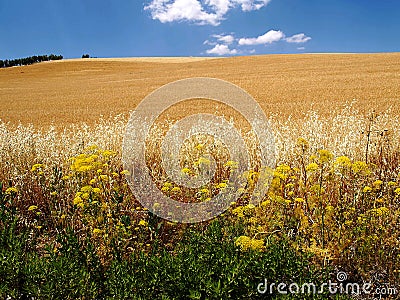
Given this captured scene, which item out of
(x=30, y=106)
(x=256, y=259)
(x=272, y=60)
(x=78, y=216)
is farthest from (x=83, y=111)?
(x=272, y=60)

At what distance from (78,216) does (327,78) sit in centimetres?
1930

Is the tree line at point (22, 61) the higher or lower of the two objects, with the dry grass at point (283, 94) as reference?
higher

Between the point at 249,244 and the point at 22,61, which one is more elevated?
the point at 22,61

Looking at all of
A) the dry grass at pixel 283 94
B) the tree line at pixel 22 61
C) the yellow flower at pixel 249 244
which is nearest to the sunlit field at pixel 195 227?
the yellow flower at pixel 249 244

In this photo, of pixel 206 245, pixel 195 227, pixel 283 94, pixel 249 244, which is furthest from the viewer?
pixel 283 94

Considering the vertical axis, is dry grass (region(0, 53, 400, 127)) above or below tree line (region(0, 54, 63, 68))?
below

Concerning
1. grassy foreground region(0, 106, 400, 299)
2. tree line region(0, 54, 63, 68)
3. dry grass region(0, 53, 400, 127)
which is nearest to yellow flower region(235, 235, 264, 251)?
grassy foreground region(0, 106, 400, 299)

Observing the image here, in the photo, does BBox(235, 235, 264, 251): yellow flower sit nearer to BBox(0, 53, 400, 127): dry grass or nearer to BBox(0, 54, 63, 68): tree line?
BBox(0, 53, 400, 127): dry grass

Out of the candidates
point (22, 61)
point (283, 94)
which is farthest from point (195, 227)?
point (22, 61)

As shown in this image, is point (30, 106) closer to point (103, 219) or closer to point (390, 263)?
point (103, 219)

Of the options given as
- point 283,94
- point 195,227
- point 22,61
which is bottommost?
point 195,227

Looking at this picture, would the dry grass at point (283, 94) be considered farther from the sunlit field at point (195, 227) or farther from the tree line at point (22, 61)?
the tree line at point (22, 61)

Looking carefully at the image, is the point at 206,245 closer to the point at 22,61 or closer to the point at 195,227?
the point at 195,227

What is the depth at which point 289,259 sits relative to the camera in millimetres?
2762
